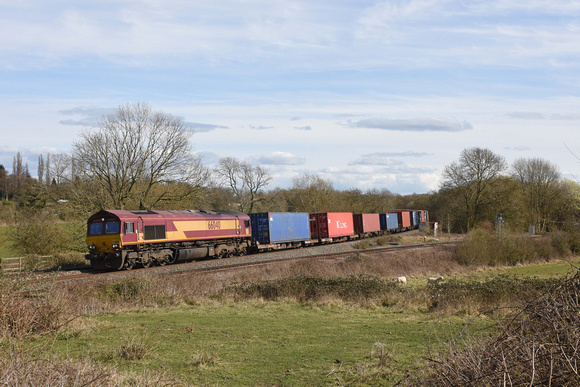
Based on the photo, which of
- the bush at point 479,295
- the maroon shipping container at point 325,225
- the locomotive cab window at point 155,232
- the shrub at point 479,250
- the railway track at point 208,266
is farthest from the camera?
the maroon shipping container at point 325,225

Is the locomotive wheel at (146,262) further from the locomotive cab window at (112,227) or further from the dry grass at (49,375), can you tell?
the dry grass at (49,375)

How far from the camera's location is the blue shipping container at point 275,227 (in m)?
39.9

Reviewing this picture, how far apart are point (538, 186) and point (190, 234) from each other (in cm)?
5147

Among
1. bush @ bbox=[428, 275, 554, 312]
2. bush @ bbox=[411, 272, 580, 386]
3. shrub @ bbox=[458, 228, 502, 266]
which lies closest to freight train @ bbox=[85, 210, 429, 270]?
shrub @ bbox=[458, 228, 502, 266]

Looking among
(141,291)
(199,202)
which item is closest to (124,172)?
(199,202)

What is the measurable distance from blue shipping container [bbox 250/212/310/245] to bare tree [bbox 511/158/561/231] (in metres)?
32.9

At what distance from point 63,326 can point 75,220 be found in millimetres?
30734

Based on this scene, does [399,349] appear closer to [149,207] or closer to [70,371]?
[70,371]

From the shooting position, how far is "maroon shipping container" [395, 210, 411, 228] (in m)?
72.1

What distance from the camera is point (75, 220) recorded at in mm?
38469

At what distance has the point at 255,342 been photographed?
33.6ft

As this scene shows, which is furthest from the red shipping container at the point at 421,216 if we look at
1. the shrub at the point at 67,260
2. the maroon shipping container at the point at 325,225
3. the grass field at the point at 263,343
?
the grass field at the point at 263,343

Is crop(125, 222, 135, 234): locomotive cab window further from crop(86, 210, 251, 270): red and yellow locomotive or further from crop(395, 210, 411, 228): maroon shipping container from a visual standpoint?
crop(395, 210, 411, 228): maroon shipping container

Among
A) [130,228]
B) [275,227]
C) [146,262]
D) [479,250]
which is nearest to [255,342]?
[130,228]
